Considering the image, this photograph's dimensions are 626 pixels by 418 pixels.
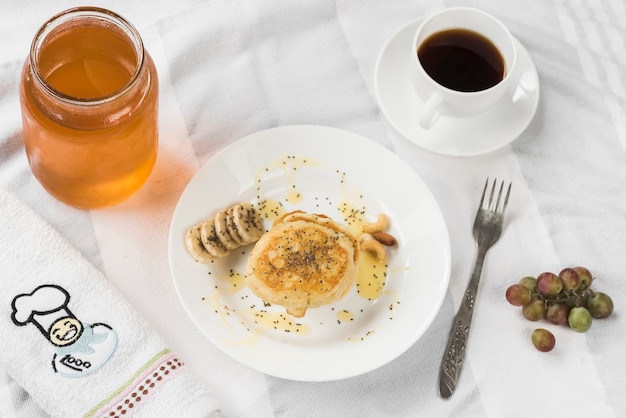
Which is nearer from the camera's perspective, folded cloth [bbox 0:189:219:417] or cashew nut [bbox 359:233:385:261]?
folded cloth [bbox 0:189:219:417]

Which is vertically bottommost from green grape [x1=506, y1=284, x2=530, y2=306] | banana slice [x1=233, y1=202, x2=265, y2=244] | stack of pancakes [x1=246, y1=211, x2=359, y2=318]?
green grape [x1=506, y1=284, x2=530, y2=306]

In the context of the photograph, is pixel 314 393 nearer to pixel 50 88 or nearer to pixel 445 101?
pixel 445 101

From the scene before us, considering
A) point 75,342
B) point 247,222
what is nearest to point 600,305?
point 247,222

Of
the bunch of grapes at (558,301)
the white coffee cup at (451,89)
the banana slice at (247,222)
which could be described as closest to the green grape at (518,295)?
the bunch of grapes at (558,301)

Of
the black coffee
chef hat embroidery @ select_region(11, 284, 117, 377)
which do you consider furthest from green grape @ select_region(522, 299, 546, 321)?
chef hat embroidery @ select_region(11, 284, 117, 377)

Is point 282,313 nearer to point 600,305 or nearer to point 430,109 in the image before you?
point 430,109

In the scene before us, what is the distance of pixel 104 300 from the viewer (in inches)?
53.6

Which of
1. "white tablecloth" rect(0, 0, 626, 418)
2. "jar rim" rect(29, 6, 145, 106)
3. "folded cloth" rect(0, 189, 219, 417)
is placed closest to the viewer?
"jar rim" rect(29, 6, 145, 106)

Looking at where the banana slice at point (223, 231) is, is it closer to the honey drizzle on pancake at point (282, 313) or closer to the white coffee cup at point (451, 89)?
the honey drizzle on pancake at point (282, 313)

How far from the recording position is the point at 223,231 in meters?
1.37

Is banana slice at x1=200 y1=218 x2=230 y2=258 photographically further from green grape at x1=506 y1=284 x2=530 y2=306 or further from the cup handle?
green grape at x1=506 y1=284 x2=530 y2=306

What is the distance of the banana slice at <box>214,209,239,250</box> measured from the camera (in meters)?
1.37

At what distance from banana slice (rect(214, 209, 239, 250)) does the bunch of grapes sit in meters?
0.50

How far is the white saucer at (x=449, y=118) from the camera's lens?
1.50 meters
